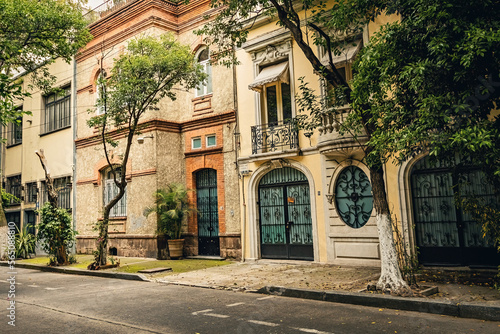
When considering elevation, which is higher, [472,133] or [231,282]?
[472,133]

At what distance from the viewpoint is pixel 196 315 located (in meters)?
7.02

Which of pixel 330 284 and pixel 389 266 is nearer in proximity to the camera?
pixel 389 266

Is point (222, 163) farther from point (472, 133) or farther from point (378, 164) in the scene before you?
point (472, 133)

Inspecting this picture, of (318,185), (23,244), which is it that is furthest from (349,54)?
(23,244)

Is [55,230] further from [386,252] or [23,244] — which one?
[386,252]

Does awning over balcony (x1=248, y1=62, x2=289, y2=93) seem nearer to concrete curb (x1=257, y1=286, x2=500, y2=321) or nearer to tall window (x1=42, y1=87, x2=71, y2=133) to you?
concrete curb (x1=257, y1=286, x2=500, y2=321)

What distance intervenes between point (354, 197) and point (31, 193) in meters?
18.4

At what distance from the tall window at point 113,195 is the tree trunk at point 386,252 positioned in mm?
11916

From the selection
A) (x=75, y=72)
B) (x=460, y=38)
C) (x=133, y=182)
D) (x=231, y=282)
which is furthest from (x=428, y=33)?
(x=75, y=72)

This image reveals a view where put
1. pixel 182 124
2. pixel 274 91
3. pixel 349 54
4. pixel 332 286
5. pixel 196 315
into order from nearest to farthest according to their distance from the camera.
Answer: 1. pixel 196 315
2. pixel 332 286
3. pixel 349 54
4. pixel 274 91
5. pixel 182 124

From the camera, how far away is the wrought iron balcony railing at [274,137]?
13159 millimetres

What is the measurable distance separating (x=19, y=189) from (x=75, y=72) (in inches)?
319

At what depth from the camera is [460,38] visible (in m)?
6.79

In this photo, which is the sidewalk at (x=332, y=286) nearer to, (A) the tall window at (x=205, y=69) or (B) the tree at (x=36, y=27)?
(A) the tall window at (x=205, y=69)
